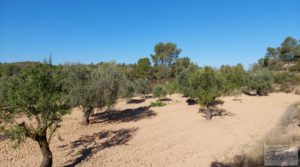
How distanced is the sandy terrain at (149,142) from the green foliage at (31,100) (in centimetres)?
224

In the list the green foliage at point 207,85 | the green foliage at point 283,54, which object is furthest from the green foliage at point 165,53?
the green foliage at point 207,85

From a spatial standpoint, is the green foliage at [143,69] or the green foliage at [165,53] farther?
the green foliage at [165,53]

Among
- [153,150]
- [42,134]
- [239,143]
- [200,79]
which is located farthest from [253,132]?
[42,134]

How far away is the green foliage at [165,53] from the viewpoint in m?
69.7

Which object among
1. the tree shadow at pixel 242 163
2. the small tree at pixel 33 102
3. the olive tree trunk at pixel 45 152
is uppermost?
the small tree at pixel 33 102

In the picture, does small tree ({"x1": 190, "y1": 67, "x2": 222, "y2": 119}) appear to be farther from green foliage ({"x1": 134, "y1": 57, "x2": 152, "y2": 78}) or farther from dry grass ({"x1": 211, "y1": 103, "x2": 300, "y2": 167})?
green foliage ({"x1": 134, "y1": 57, "x2": 152, "y2": 78})

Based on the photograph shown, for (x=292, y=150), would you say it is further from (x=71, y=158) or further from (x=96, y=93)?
(x=96, y=93)

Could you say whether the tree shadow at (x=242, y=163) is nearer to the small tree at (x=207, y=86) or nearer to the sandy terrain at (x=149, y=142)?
the sandy terrain at (x=149, y=142)

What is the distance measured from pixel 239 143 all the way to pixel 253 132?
8.08 feet

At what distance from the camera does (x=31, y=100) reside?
24.2ft

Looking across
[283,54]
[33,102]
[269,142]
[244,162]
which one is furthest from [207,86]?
[283,54]

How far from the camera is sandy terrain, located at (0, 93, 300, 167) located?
9.03m

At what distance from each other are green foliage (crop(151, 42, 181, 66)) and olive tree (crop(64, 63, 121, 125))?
181ft

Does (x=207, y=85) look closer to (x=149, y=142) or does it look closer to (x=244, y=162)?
(x=149, y=142)
